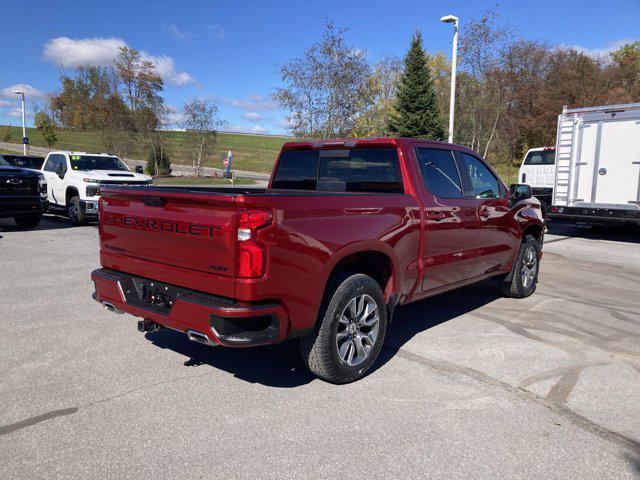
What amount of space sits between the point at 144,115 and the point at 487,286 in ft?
106

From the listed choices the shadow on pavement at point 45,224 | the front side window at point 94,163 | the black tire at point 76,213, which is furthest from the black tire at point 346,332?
the front side window at point 94,163

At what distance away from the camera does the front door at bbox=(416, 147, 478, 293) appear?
15.5 ft

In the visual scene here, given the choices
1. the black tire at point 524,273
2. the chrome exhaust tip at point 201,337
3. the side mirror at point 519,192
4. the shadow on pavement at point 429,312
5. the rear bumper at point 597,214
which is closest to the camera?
the chrome exhaust tip at point 201,337

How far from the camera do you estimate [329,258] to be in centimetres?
366

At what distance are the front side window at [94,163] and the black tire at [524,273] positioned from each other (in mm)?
11049

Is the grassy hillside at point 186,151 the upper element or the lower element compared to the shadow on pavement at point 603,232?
upper

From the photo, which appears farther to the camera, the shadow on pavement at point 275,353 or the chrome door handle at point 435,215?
the chrome door handle at point 435,215

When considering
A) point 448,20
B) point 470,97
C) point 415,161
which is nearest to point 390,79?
point 470,97

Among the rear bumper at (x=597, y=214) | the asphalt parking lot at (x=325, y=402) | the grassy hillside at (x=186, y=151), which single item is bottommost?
the asphalt parking lot at (x=325, y=402)

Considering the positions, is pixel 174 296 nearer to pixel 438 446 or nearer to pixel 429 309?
pixel 438 446

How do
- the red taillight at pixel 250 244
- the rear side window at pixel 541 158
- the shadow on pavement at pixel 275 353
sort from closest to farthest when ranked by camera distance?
the red taillight at pixel 250 244, the shadow on pavement at pixel 275 353, the rear side window at pixel 541 158

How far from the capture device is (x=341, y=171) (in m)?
5.11

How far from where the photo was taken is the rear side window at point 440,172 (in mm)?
4879

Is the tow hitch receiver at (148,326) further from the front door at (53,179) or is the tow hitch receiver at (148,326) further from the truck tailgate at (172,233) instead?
the front door at (53,179)
